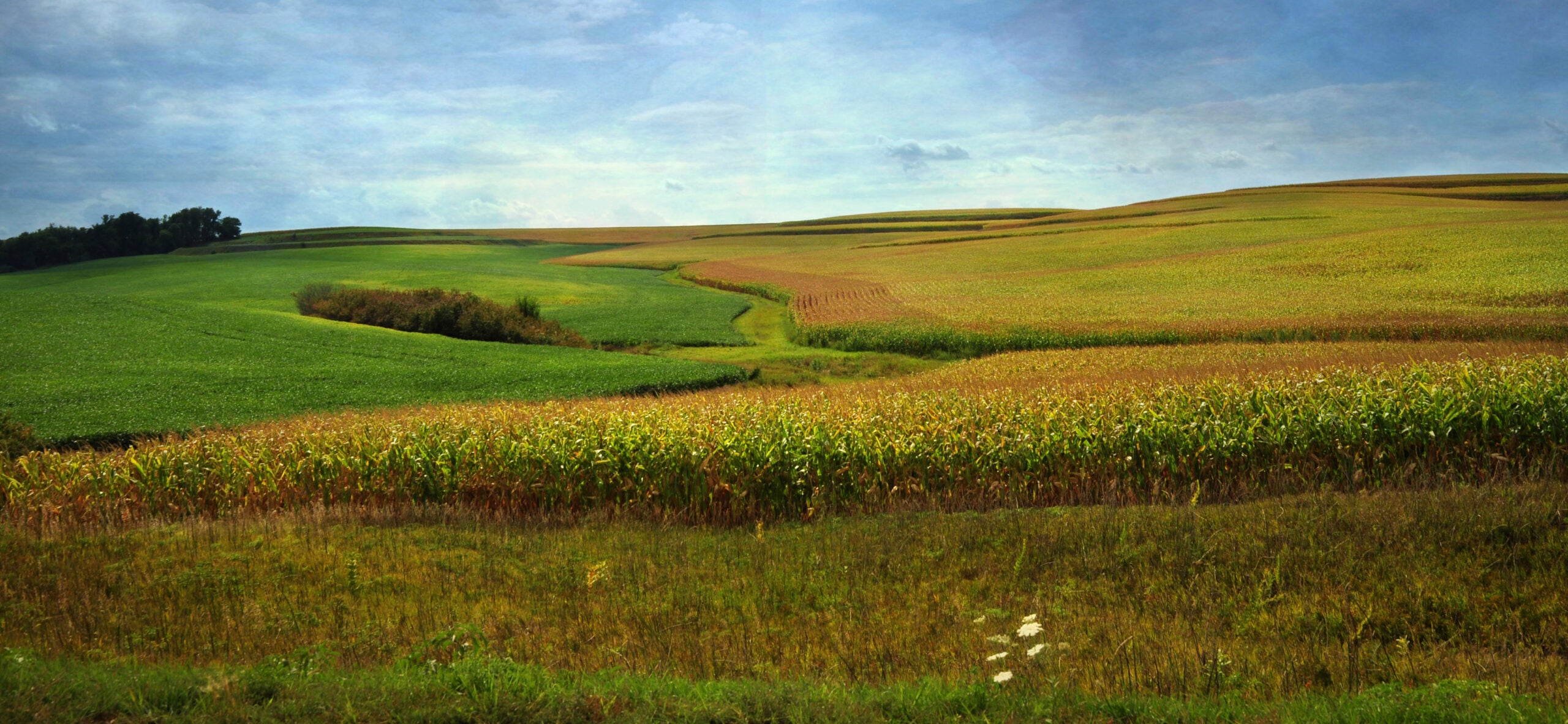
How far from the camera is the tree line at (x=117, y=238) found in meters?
83.6

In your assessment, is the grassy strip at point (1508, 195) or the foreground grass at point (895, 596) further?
the grassy strip at point (1508, 195)

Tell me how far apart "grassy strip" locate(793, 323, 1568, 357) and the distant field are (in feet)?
0.41

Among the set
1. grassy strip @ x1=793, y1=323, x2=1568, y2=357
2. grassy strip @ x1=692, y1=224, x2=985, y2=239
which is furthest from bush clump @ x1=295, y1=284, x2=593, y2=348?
grassy strip @ x1=692, y1=224, x2=985, y2=239

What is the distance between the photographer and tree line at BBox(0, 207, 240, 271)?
83562mm

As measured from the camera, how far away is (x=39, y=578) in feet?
27.9

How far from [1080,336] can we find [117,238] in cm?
10041

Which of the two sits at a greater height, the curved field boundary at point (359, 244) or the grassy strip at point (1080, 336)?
the curved field boundary at point (359, 244)

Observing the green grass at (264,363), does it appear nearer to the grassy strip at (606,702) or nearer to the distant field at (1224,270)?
the distant field at (1224,270)

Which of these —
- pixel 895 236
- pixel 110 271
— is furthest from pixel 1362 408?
pixel 895 236

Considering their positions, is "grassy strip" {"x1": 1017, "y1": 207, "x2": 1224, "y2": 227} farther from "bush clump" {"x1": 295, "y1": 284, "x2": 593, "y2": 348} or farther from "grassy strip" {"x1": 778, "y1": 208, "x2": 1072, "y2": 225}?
"bush clump" {"x1": 295, "y1": 284, "x2": 593, "y2": 348}

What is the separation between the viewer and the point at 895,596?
8.33 meters

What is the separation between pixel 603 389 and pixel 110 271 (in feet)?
230

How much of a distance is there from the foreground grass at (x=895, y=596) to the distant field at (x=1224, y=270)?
2435 centimetres

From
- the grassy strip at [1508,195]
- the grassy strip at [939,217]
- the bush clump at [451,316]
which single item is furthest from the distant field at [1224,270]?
the grassy strip at [939,217]
